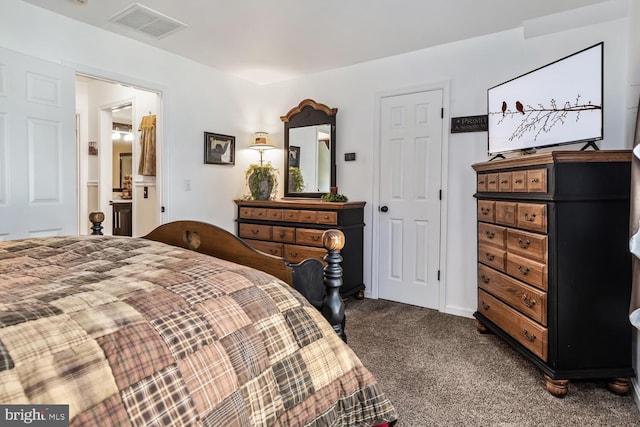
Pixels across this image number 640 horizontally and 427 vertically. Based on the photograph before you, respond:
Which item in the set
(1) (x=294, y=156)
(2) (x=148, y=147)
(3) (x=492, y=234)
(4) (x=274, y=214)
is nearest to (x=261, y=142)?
(1) (x=294, y=156)

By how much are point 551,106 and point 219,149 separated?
123 inches

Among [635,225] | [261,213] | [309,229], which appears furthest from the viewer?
[261,213]

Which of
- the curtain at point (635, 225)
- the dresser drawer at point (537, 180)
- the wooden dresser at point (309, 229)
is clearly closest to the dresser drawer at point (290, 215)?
the wooden dresser at point (309, 229)

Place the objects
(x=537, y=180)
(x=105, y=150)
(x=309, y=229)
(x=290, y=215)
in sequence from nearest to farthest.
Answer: (x=537, y=180) < (x=309, y=229) < (x=290, y=215) < (x=105, y=150)

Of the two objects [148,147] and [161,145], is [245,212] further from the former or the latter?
[148,147]

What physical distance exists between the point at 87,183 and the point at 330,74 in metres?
3.49

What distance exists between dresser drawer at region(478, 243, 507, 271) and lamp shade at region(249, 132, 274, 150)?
256 centimetres

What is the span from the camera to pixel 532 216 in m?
2.14

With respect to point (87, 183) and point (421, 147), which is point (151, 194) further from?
point (421, 147)

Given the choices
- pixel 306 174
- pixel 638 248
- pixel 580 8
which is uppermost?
pixel 580 8

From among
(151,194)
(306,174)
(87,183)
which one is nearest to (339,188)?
(306,174)

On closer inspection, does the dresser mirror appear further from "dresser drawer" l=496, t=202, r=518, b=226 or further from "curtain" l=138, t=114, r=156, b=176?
"dresser drawer" l=496, t=202, r=518, b=226

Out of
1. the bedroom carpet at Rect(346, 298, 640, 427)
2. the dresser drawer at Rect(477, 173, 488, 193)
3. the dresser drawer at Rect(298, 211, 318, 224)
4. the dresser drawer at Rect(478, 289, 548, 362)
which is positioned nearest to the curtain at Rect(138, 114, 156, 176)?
the dresser drawer at Rect(298, 211, 318, 224)

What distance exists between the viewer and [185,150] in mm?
3811
